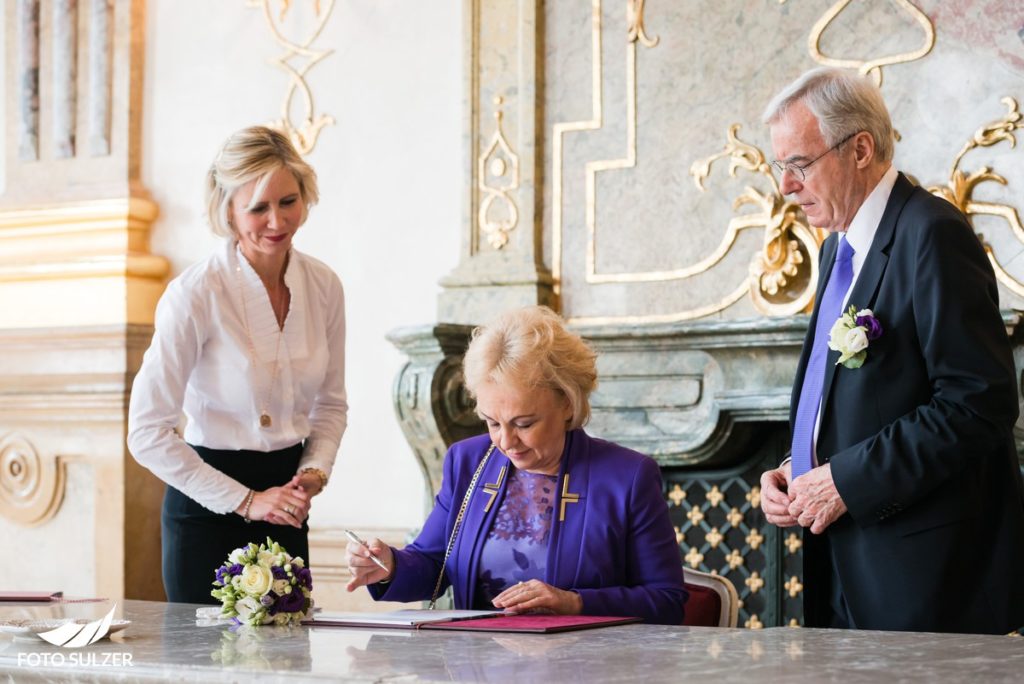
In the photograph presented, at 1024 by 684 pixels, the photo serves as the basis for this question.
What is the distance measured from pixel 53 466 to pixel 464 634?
396 cm

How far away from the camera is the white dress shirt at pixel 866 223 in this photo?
8.90 feet

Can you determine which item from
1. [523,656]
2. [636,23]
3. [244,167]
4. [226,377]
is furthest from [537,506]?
[636,23]

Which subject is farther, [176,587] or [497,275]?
[497,275]

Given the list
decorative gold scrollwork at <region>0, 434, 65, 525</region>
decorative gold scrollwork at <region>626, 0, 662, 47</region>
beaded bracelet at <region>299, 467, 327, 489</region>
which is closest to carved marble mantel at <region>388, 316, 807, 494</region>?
decorative gold scrollwork at <region>626, 0, 662, 47</region>

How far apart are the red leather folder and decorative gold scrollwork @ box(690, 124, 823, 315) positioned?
2307 mm

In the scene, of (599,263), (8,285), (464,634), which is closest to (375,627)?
(464,634)

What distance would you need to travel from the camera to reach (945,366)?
2541mm

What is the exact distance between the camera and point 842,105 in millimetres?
2713

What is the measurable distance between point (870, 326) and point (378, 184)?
3.05m

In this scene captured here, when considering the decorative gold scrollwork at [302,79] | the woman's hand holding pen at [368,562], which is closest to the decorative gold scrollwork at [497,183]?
the decorative gold scrollwork at [302,79]

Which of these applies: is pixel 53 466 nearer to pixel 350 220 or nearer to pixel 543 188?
pixel 350 220

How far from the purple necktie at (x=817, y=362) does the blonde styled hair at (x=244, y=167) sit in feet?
4.31

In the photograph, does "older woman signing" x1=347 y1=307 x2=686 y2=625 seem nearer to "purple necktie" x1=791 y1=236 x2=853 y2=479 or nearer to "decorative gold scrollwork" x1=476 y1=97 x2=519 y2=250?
"purple necktie" x1=791 y1=236 x2=853 y2=479

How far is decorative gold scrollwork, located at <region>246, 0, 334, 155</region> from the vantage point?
5.47 meters
